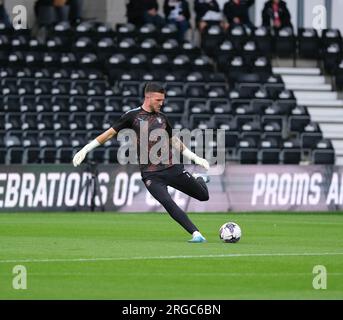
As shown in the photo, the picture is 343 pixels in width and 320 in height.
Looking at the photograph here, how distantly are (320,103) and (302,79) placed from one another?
129cm

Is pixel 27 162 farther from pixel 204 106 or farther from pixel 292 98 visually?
pixel 292 98

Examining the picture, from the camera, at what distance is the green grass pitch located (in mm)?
12812

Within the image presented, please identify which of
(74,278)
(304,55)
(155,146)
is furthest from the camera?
(304,55)

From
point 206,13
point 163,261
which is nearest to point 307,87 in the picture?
point 206,13

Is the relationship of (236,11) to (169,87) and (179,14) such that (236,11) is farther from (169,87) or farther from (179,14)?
(169,87)

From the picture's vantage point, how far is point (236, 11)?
1577 inches

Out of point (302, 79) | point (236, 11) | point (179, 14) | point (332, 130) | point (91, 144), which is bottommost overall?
point (91, 144)

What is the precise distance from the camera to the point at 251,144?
113 feet

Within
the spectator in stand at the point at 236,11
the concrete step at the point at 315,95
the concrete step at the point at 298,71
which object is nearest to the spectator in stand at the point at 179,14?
the spectator in stand at the point at 236,11

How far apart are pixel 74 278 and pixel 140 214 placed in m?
15.3

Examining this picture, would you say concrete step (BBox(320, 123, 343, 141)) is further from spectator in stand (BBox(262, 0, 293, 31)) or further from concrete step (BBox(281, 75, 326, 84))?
spectator in stand (BBox(262, 0, 293, 31))

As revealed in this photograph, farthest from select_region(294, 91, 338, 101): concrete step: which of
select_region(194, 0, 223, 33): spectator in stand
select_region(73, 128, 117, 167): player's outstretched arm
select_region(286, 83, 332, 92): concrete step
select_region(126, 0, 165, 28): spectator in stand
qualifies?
select_region(73, 128, 117, 167): player's outstretched arm

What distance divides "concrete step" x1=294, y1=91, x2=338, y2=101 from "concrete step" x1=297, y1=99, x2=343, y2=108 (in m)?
0.12
